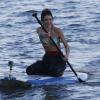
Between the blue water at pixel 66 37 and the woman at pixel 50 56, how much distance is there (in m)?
0.40

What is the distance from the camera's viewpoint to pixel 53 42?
47.4ft

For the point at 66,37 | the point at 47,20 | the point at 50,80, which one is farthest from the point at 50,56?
the point at 66,37

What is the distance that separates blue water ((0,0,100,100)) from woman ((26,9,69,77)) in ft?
1.32

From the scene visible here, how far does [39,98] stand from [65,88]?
0.92 meters

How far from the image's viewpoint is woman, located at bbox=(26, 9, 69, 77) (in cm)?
1448

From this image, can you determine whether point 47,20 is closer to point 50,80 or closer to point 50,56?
point 50,56

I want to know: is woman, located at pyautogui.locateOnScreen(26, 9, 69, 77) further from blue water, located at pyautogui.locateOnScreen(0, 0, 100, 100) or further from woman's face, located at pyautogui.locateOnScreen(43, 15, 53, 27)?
blue water, located at pyautogui.locateOnScreen(0, 0, 100, 100)

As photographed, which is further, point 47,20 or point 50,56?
point 50,56

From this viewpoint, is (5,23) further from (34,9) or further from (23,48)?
(23,48)

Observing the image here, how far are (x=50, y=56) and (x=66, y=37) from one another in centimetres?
589

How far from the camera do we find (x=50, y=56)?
48.3 ft

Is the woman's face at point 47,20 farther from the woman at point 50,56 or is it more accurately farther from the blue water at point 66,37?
the blue water at point 66,37

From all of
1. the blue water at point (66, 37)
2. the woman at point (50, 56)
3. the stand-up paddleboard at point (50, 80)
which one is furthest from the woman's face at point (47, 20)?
the blue water at point (66, 37)

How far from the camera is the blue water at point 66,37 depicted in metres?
14.2
